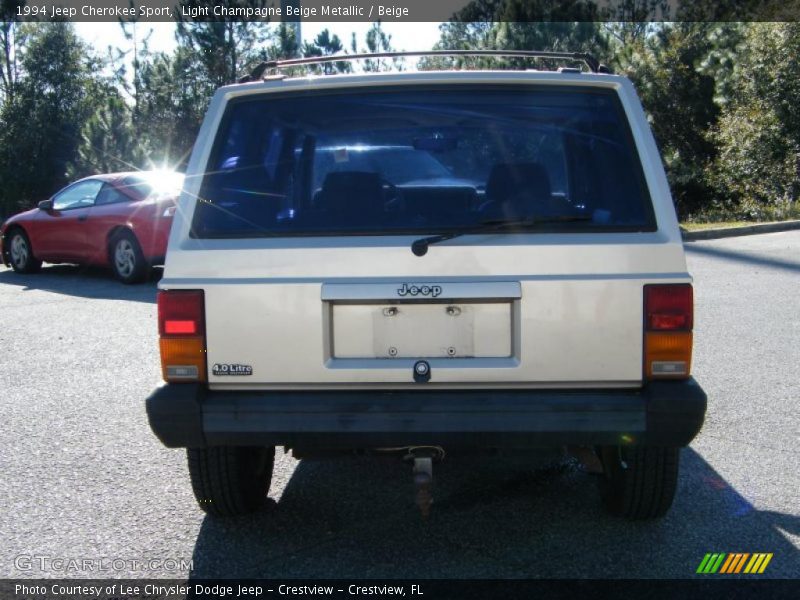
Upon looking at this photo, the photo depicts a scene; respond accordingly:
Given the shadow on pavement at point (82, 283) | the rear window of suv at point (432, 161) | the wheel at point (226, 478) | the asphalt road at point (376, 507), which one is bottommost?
the shadow on pavement at point (82, 283)

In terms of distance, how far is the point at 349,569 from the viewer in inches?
147

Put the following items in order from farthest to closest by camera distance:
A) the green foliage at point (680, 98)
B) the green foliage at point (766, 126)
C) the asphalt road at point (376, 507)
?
the green foliage at point (680, 98) < the green foliage at point (766, 126) < the asphalt road at point (376, 507)

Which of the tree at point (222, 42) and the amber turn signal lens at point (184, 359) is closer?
the amber turn signal lens at point (184, 359)

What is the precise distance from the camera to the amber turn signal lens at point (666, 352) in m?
3.57

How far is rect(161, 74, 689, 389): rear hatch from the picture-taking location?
3580 mm

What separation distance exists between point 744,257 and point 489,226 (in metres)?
11.3

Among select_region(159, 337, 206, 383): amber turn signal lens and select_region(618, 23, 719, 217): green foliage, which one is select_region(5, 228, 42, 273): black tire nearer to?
select_region(159, 337, 206, 383): amber turn signal lens

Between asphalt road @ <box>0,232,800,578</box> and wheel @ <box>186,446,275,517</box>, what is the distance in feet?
0.37

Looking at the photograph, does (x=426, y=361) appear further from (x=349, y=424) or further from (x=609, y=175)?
(x=609, y=175)

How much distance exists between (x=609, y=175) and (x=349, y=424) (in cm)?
142

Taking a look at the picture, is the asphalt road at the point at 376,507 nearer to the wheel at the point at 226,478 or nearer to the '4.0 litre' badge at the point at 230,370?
the wheel at the point at 226,478

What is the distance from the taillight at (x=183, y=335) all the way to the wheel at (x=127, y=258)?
8575mm

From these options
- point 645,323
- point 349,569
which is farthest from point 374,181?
point 349,569

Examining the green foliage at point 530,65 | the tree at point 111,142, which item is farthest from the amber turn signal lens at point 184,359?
the tree at point 111,142
